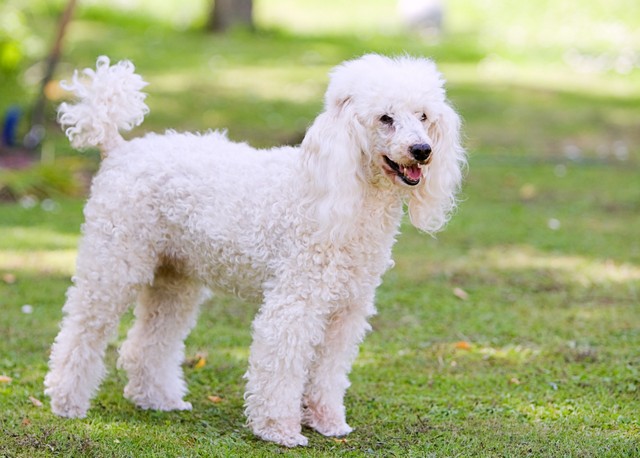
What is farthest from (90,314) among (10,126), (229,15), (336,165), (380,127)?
(229,15)

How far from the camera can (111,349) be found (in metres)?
5.91

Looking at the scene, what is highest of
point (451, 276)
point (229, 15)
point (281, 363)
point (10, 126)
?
point (281, 363)

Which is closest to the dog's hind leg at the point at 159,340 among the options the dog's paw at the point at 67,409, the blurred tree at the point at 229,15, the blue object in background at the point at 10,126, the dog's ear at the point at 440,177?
the dog's paw at the point at 67,409

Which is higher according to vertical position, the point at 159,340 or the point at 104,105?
the point at 104,105

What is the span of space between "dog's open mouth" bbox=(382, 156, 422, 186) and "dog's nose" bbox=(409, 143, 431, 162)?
3.5 inches

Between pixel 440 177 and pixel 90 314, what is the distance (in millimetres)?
1707

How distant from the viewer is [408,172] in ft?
14.0

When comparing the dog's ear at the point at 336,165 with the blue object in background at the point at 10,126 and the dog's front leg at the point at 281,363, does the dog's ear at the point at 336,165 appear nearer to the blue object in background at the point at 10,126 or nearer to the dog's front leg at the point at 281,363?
the dog's front leg at the point at 281,363

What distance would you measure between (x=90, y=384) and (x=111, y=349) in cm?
109

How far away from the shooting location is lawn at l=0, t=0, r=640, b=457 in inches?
184

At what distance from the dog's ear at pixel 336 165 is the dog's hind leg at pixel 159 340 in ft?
3.46

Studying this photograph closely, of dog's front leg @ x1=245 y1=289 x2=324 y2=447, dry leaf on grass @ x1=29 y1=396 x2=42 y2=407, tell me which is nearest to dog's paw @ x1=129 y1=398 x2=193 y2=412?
dry leaf on grass @ x1=29 y1=396 x2=42 y2=407

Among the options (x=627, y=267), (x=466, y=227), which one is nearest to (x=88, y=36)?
(x=466, y=227)

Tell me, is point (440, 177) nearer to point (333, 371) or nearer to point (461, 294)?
point (333, 371)
